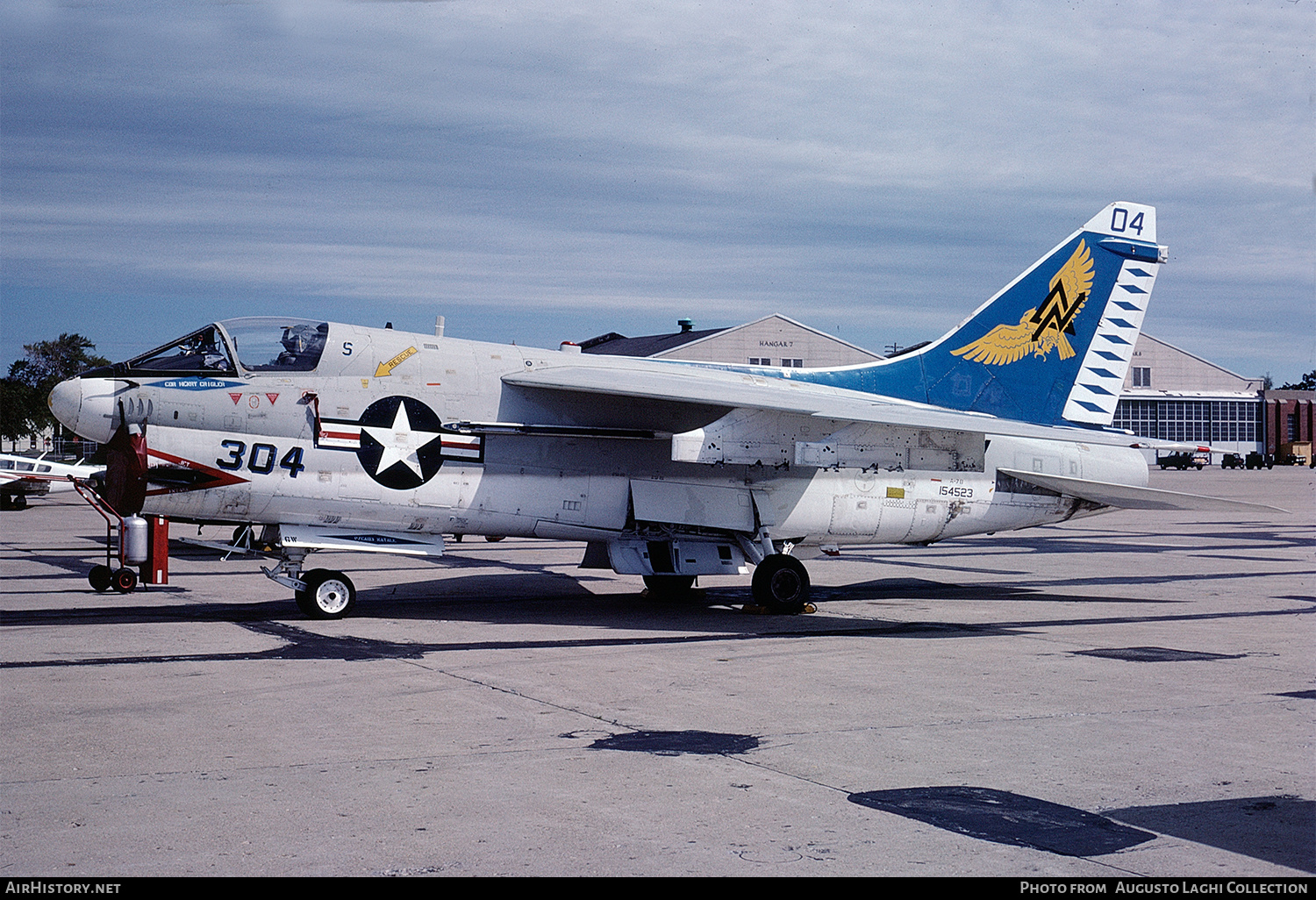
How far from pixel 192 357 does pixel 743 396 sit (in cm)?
622

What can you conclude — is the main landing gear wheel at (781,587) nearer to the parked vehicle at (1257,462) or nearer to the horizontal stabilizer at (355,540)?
the horizontal stabilizer at (355,540)

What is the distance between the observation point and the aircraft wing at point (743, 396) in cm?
1337

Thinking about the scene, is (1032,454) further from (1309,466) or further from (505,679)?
(1309,466)

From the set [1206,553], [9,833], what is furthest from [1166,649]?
[1206,553]

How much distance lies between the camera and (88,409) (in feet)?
40.8

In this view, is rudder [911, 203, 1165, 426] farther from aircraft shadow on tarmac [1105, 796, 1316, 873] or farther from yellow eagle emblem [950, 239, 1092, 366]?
aircraft shadow on tarmac [1105, 796, 1316, 873]

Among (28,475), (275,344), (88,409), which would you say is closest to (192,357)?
(275,344)

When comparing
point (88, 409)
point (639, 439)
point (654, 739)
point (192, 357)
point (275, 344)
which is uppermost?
point (275, 344)

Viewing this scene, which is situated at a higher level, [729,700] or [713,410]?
[713,410]

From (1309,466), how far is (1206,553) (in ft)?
277

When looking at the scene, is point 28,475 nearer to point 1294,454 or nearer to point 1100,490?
point 1100,490

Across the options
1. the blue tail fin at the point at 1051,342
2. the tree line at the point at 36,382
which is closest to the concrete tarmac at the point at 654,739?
the blue tail fin at the point at 1051,342

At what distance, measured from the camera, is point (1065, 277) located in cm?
1723

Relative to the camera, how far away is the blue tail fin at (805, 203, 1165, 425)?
17078 mm
